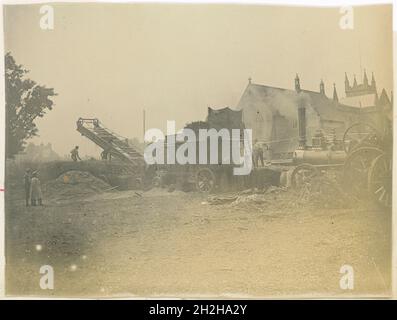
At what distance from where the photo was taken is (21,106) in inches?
154

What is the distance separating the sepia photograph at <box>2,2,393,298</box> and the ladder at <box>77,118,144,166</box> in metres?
0.01

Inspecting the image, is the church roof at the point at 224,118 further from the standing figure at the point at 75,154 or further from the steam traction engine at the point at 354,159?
the standing figure at the point at 75,154

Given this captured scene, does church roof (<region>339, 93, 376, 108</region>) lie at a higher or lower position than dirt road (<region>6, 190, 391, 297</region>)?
higher

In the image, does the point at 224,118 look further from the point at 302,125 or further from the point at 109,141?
the point at 109,141

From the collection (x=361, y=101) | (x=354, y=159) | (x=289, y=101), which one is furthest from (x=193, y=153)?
(x=361, y=101)

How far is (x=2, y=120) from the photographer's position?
12.9 ft

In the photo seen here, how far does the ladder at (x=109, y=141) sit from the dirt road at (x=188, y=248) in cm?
29

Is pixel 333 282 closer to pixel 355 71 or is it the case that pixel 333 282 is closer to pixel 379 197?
pixel 379 197

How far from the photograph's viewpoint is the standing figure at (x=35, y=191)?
392cm

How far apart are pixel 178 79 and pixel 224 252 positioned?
1.41 meters

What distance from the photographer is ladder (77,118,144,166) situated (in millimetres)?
3920

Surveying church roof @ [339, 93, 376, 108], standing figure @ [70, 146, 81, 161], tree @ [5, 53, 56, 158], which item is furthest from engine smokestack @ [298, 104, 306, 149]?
tree @ [5, 53, 56, 158]

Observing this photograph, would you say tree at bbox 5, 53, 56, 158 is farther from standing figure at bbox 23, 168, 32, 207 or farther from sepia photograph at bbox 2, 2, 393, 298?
standing figure at bbox 23, 168, 32, 207
